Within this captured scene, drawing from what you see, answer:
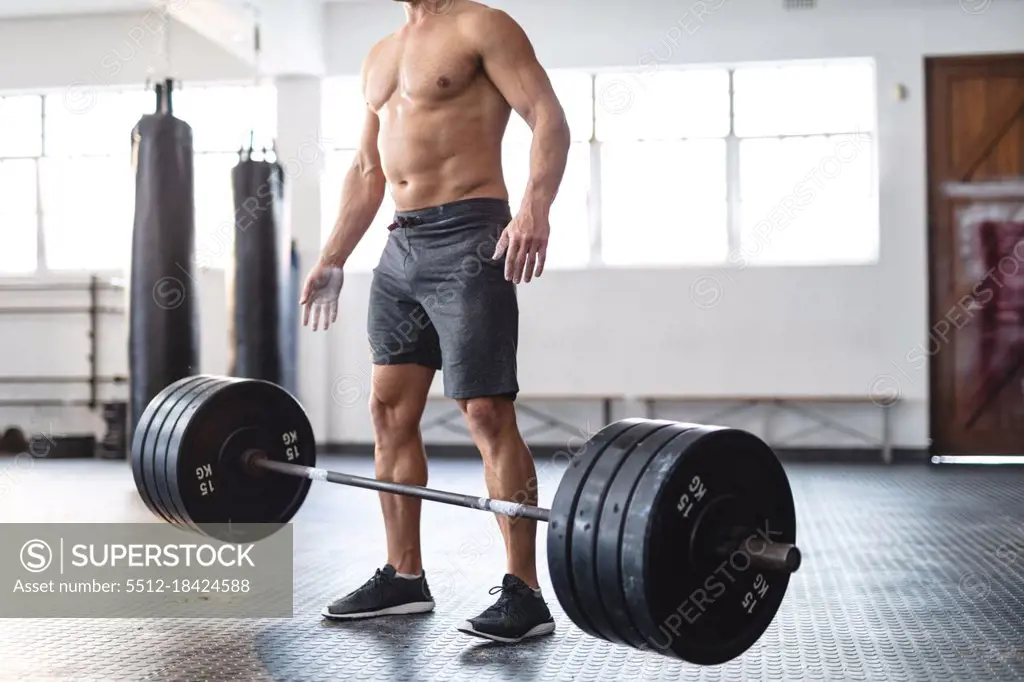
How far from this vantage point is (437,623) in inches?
88.9

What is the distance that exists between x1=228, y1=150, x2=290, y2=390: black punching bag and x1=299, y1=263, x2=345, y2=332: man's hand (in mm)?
3059

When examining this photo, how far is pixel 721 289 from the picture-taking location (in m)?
6.61

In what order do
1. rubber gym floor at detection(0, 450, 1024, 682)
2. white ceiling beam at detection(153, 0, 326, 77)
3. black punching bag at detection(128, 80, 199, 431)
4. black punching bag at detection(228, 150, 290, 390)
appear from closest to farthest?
rubber gym floor at detection(0, 450, 1024, 682), black punching bag at detection(128, 80, 199, 431), black punching bag at detection(228, 150, 290, 390), white ceiling beam at detection(153, 0, 326, 77)

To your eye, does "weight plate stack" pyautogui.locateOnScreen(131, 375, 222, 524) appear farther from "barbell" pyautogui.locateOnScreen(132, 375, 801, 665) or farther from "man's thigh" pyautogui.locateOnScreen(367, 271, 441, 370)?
"barbell" pyautogui.locateOnScreen(132, 375, 801, 665)

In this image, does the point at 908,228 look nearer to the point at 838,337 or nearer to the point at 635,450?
the point at 838,337

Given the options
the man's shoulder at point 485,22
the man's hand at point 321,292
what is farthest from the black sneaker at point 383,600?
the man's shoulder at point 485,22

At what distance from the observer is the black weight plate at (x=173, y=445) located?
2250 millimetres

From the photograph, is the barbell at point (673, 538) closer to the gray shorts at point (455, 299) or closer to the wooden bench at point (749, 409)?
the gray shorts at point (455, 299)

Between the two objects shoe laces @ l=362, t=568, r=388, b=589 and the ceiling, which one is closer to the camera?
shoe laces @ l=362, t=568, r=388, b=589

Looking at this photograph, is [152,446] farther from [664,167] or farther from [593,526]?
[664,167]

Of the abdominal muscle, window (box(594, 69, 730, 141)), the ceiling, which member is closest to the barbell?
the abdominal muscle

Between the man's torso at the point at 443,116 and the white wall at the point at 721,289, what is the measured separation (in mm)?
4566

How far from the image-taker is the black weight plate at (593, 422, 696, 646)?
1.49m

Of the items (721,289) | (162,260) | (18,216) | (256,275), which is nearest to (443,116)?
(162,260)
